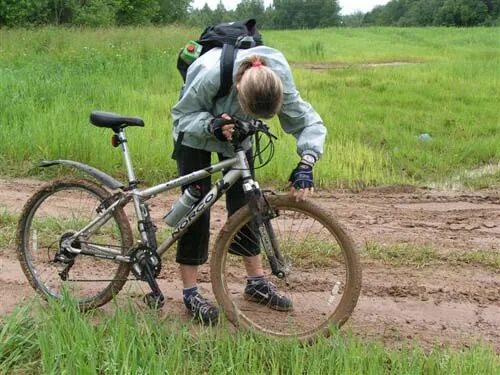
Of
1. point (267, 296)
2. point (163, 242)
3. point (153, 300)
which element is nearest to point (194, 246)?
point (163, 242)

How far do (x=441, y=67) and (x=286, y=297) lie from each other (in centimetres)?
1396

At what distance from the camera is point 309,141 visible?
333cm

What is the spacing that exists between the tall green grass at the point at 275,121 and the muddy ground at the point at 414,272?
755 millimetres

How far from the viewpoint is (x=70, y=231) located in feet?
12.5

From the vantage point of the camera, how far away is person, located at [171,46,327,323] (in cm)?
302

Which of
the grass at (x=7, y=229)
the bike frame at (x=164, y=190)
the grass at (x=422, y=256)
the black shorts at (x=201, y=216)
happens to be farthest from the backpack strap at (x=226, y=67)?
the grass at (x=7, y=229)

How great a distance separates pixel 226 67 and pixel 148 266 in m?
1.22

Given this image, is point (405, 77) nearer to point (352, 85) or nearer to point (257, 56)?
point (352, 85)

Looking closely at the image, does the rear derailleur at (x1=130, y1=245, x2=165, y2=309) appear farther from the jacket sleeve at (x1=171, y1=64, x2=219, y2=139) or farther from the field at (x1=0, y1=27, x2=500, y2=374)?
the jacket sleeve at (x1=171, y1=64, x2=219, y2=139)

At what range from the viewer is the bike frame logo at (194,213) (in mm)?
3496

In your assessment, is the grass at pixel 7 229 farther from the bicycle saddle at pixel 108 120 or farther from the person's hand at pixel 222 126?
the person's hand at pixel 222 126

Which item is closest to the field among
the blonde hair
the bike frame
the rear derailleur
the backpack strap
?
the rear derailleur

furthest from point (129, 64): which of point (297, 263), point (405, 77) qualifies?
point (297, 263)

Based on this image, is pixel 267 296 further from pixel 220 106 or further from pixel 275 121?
pixel 275 121
